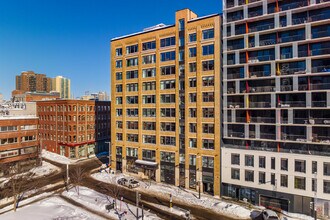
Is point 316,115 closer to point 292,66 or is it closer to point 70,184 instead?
point 292,66

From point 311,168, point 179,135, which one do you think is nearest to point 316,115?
point 311,168

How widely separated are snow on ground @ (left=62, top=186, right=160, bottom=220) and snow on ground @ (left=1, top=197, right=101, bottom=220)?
2060 mm

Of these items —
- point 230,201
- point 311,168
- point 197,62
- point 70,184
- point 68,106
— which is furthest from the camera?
point 68,106

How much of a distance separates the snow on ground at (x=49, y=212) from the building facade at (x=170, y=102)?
17703 millimetres

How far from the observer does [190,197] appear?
4047 centimetres

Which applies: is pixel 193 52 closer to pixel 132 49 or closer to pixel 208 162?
pixel 132 49

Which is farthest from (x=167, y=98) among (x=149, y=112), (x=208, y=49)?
(x=208, y=49)

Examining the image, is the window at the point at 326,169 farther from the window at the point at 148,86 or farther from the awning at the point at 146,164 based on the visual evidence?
the window at the point at 148,86

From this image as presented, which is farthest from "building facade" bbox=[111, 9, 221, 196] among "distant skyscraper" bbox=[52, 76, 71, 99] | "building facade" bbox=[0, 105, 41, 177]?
"distant skyscraper" bbox=[52, 76, 71, 99]

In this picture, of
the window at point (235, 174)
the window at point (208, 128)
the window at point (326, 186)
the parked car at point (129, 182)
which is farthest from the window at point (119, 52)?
the window at point (326, 186)

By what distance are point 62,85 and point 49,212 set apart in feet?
578

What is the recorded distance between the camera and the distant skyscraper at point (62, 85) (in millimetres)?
183375

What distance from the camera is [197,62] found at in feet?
141

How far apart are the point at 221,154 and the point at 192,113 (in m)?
9.68
